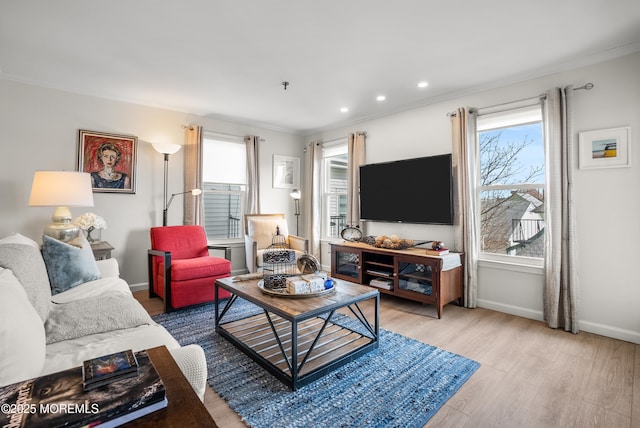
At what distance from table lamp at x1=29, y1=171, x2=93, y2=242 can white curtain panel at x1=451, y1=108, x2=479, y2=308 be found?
12.5 ft

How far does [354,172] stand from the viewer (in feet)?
15.1

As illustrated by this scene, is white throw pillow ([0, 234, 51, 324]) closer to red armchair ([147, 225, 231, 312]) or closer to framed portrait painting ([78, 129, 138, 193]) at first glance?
red armchair ([147, 225, 231, 312])

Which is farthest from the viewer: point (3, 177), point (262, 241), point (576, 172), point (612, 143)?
point (262, 241)

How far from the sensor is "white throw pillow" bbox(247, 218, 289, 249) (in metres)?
4.40

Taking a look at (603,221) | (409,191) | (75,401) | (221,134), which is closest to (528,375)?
(603,221)

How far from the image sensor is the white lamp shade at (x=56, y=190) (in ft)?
9.07

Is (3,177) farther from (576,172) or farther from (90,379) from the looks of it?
(576,172)

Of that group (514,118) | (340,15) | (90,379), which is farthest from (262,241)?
(90,379)

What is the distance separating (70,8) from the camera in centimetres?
210

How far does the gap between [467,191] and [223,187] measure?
11.1 feet

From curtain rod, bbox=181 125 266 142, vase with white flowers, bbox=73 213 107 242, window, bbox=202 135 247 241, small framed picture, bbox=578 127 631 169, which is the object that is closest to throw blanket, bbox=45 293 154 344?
vase with white flowers, bbox=73 213 107 242

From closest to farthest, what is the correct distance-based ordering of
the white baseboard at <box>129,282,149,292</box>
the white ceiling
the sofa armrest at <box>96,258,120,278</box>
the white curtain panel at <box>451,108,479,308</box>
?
the white ceiling → the sofa armrest at <box>96,258,120,278</box> → the white curtain panel at <box>451,108,479,308</box> → the white baseboard at <box>129,282,149,292</box>

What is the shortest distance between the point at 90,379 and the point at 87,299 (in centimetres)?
156

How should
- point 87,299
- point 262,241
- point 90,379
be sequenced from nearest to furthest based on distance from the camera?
1. point 90,379
2. point 87,299
3. point 262,241
